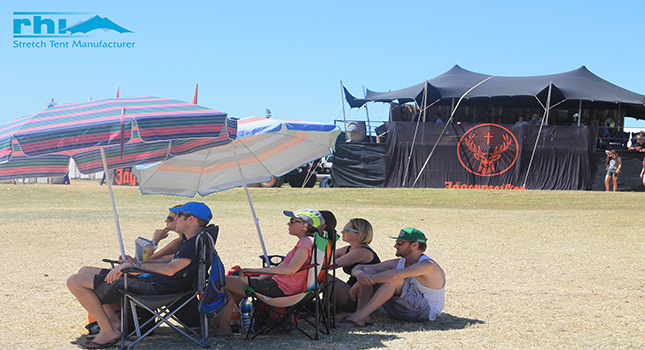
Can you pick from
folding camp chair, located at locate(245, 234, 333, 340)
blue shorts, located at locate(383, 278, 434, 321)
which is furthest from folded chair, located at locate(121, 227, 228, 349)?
blue shorts, located at locate(383, 278, 434, 321)

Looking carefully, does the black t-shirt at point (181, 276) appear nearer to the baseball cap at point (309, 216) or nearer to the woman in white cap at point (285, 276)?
the woman in white cap at point (285, 276)

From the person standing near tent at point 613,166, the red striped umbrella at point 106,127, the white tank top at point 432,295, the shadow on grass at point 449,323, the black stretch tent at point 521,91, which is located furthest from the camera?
the black stretch tent at point 521,91

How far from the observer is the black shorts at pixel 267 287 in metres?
5.02

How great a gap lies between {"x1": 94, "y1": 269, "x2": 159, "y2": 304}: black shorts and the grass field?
47 centimetres

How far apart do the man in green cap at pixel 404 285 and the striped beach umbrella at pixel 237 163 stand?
161 centimetres

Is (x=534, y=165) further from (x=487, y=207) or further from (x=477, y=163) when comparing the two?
(x=487, y=207)

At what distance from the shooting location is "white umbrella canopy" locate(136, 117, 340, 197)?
6.96 metres

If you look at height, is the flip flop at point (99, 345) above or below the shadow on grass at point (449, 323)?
above

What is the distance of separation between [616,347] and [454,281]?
2.98 m

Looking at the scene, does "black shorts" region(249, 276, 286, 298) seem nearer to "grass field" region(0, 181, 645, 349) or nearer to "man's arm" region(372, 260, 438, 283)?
"grass field" region(0, 181, 645, 349)

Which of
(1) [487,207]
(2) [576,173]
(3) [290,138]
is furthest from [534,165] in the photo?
(3) [290,138]

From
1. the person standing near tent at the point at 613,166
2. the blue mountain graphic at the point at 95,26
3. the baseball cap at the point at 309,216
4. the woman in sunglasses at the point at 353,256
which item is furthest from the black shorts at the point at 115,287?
the blue mountain graphic at the point at 95,26

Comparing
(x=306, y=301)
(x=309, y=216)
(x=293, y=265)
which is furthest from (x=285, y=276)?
(x=309, y=216)

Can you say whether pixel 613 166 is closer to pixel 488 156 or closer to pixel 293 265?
pixel 488 156
